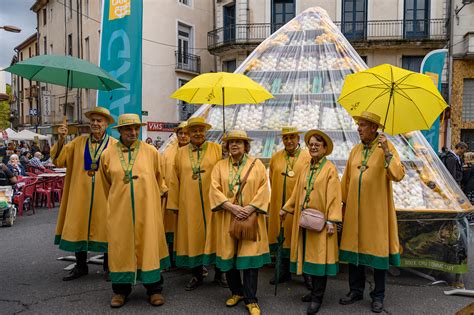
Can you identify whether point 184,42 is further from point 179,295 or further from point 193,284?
point 179,295

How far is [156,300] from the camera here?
432cm

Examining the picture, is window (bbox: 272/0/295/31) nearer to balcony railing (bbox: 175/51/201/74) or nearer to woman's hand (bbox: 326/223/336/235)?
balcony railing (bbox: 175/51/201/74)

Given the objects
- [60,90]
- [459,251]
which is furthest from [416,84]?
[60,90]

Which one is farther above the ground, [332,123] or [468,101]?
[468,101]

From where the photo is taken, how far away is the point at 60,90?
30141 mm

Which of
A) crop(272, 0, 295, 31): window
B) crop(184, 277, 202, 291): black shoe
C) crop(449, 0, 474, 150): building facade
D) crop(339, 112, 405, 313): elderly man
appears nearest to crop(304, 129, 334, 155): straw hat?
crop(339, 112, 405, 313): elderly man

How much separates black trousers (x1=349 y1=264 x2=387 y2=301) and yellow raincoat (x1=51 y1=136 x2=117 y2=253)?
2.83 metres

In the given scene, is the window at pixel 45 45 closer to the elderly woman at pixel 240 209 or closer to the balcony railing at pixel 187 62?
the balcony railing at pixel 187 62

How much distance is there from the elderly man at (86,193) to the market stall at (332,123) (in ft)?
7.91

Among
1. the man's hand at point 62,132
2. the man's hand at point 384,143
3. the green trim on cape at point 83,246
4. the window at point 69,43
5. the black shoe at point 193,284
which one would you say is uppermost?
the window at point 69,43

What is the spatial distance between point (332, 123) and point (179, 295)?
3.50 meters

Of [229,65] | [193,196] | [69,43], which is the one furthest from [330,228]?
[69,43]

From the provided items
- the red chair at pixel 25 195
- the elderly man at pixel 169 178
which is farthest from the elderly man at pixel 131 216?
the red chair at pixel 25 195

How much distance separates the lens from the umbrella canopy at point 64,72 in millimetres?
4434
